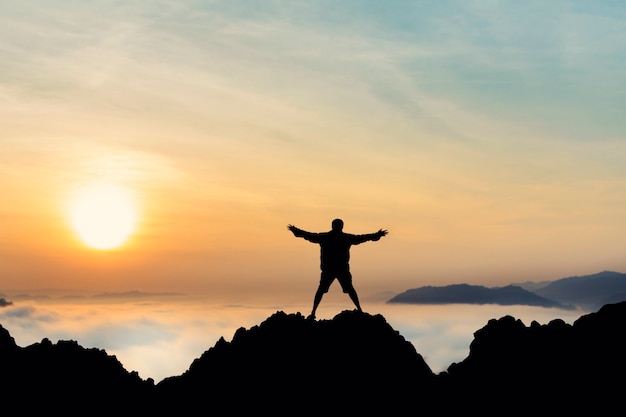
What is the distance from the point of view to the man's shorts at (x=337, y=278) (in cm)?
2997

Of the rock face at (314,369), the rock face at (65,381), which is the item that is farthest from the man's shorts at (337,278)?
the rock face at (65,381)

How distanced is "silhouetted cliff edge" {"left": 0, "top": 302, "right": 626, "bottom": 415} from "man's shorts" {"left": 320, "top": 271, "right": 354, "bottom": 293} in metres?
1.13

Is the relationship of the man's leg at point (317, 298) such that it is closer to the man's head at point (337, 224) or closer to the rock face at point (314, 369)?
the rock face at point (314, 369)

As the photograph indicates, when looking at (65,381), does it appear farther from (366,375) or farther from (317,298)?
(366,375)

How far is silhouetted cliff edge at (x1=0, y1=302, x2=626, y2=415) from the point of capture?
27891 millimetres

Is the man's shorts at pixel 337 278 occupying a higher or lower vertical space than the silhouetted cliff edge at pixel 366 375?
higher

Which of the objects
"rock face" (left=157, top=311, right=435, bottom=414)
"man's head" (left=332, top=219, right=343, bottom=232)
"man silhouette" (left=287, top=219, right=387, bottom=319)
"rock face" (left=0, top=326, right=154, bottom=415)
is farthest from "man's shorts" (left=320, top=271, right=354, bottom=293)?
"rock face" (left=0, top=326, right=154, bottom=415)

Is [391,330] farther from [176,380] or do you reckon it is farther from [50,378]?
[50,378]

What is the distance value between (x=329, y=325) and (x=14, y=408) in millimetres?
12687

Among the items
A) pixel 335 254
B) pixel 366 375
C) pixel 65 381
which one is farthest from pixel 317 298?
pixel 65 381

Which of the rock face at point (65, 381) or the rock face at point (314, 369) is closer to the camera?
the rock face at point (314, 369)

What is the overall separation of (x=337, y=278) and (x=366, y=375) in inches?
156

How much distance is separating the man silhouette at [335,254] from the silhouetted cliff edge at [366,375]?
1125 millimetres

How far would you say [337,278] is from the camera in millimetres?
30109
